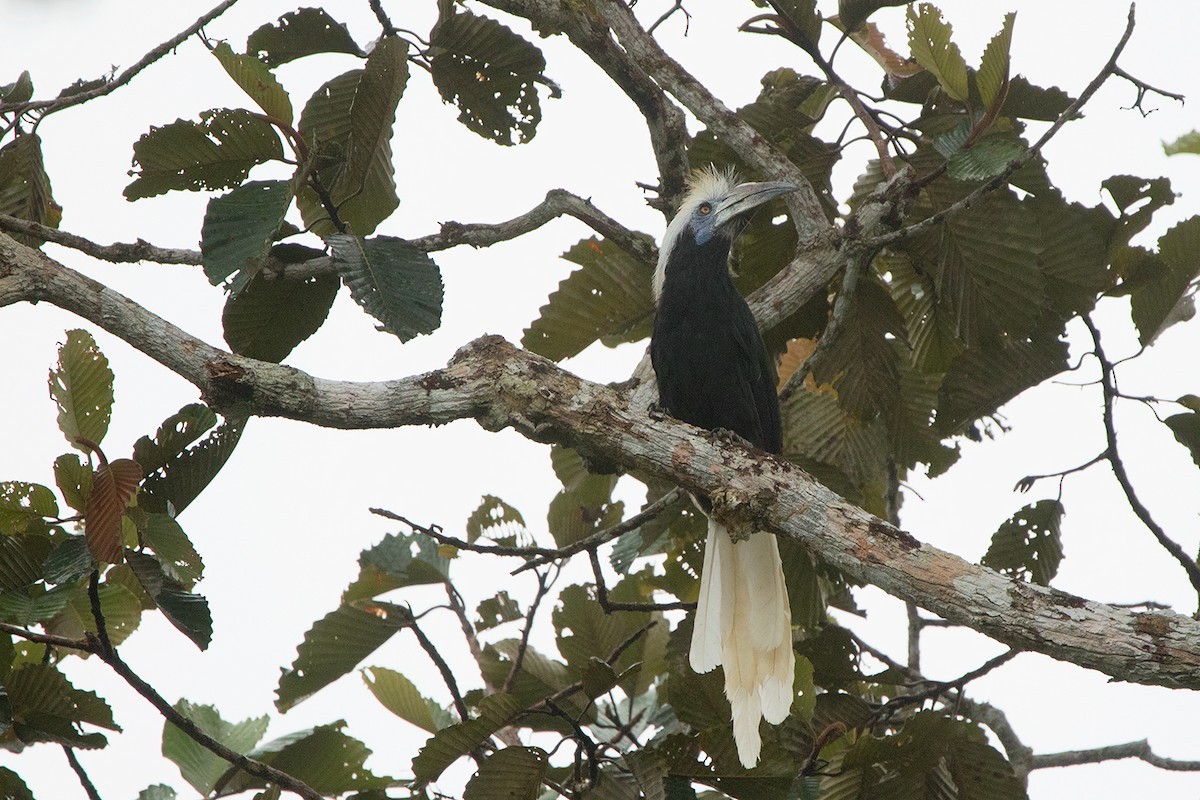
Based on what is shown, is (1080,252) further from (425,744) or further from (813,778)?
(425,744)

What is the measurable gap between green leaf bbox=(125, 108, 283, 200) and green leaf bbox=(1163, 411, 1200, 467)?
9.34 ft

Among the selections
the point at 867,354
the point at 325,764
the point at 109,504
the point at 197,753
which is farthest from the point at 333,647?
the point at 867,354

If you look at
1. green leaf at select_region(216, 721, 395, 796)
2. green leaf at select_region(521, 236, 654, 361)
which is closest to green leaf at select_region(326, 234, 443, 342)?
green leaf at select_region(521, 236, 654, 361)

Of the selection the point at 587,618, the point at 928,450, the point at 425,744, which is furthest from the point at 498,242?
the point at 928,450

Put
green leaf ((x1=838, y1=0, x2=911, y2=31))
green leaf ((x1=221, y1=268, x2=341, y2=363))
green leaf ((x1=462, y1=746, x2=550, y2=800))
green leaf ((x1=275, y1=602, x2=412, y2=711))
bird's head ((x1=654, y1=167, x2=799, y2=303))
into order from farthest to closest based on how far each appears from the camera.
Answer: bird's head ((x1=654, y1=167, x2=799, y2=303)) → green leaf ((x1=838, y1=0, x2=911, y2=31)) → green leaf ((x1=275, y1=602, x2=412, y2=711)) → green leaf ((x1=221, y1=268, x2=341, y2=363)) → green leaf ((x1=462, y1=746, x2=550, y2=800))

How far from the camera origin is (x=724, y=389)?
13.9 feet

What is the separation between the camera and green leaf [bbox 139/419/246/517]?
117 inches

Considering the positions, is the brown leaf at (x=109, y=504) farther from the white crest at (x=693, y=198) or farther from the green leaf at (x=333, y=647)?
the white crest at (x=693, y=198)

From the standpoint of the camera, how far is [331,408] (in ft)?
9.05

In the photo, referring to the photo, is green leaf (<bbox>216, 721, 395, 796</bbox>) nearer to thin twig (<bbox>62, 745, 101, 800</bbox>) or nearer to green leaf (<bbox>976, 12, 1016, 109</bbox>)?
thin twig (<bbox>62, 745, 101, 800</bbox>)

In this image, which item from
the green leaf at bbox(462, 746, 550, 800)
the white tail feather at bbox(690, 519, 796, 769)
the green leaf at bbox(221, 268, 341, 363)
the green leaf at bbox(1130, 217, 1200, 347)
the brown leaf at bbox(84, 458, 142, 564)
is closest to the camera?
the brown leaf at bbox(84, 458, 142, 564)

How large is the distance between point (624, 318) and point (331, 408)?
1.73 metres

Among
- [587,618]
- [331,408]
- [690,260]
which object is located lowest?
[587,618]

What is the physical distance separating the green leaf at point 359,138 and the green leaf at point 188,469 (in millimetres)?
680
